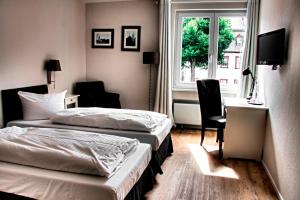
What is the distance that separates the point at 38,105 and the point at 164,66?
2.50 m

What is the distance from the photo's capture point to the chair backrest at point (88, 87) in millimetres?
5469

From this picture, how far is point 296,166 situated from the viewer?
7.84 feet

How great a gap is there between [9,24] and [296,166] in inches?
152

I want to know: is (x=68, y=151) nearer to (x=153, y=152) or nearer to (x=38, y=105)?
(x=153, y=152)

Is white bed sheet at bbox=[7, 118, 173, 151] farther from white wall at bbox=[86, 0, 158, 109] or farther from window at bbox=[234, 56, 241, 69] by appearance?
window at bbox=[234, 56, 241, 69]

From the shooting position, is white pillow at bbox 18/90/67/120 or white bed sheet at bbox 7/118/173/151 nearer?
white bed sheet at bbox 7/118/173/151

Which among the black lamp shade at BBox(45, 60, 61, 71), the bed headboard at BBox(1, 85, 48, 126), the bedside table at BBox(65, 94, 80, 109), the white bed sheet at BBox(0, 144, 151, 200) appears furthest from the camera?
the bedside table at BBox(65, 94, 80, 109)

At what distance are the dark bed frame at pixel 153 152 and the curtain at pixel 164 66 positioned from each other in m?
1.47

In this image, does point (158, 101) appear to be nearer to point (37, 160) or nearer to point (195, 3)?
point (195, 3)

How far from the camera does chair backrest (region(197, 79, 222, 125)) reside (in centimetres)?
436

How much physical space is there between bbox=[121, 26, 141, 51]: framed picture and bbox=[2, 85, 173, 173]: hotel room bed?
2198mm

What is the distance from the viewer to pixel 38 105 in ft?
12.7

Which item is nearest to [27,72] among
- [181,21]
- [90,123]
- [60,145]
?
[90,123]

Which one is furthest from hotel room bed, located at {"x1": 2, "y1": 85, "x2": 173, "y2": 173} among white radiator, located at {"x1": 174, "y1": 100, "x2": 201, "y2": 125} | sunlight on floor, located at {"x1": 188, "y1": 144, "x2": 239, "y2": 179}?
white radiator, located at {"x1": 174, "y1": 100, "x2": 201, "y2": 125}
